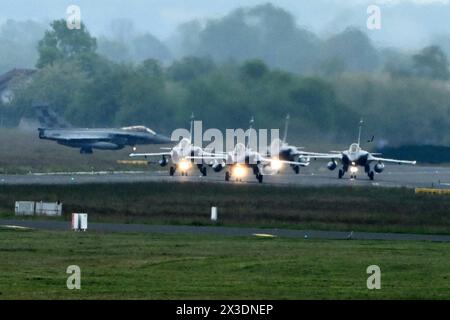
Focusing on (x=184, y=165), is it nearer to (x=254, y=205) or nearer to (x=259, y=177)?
(x=259, y=177)

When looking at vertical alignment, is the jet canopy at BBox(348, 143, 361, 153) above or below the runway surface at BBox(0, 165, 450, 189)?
above

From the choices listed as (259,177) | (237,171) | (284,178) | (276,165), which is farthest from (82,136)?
(259,177)

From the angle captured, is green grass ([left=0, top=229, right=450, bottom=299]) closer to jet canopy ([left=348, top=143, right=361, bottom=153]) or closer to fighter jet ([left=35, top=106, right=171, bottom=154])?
jet canopy ([left=348, top=143, right=361, bottom=153])

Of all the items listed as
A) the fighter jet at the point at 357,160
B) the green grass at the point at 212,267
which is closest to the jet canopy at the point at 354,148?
the fighter jet at the point at 357,160

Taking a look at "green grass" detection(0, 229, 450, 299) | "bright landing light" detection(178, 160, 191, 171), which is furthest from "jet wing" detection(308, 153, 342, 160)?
"green grass" detection(0, 229, 450, 299)

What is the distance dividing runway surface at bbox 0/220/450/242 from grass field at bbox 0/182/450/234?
1.78 m

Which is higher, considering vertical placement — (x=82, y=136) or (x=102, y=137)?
(x=82, y=136)

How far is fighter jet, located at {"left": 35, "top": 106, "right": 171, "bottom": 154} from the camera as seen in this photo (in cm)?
9925

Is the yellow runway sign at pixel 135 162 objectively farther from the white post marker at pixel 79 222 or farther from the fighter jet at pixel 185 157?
the white post marker at pixel 79 222

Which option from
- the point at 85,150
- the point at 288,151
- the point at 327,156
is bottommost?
the point at 327,156

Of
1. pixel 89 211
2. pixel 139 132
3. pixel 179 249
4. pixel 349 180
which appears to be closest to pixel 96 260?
pixel 179 249

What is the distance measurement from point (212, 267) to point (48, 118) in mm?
78884

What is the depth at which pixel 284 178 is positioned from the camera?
79625 millimetres
